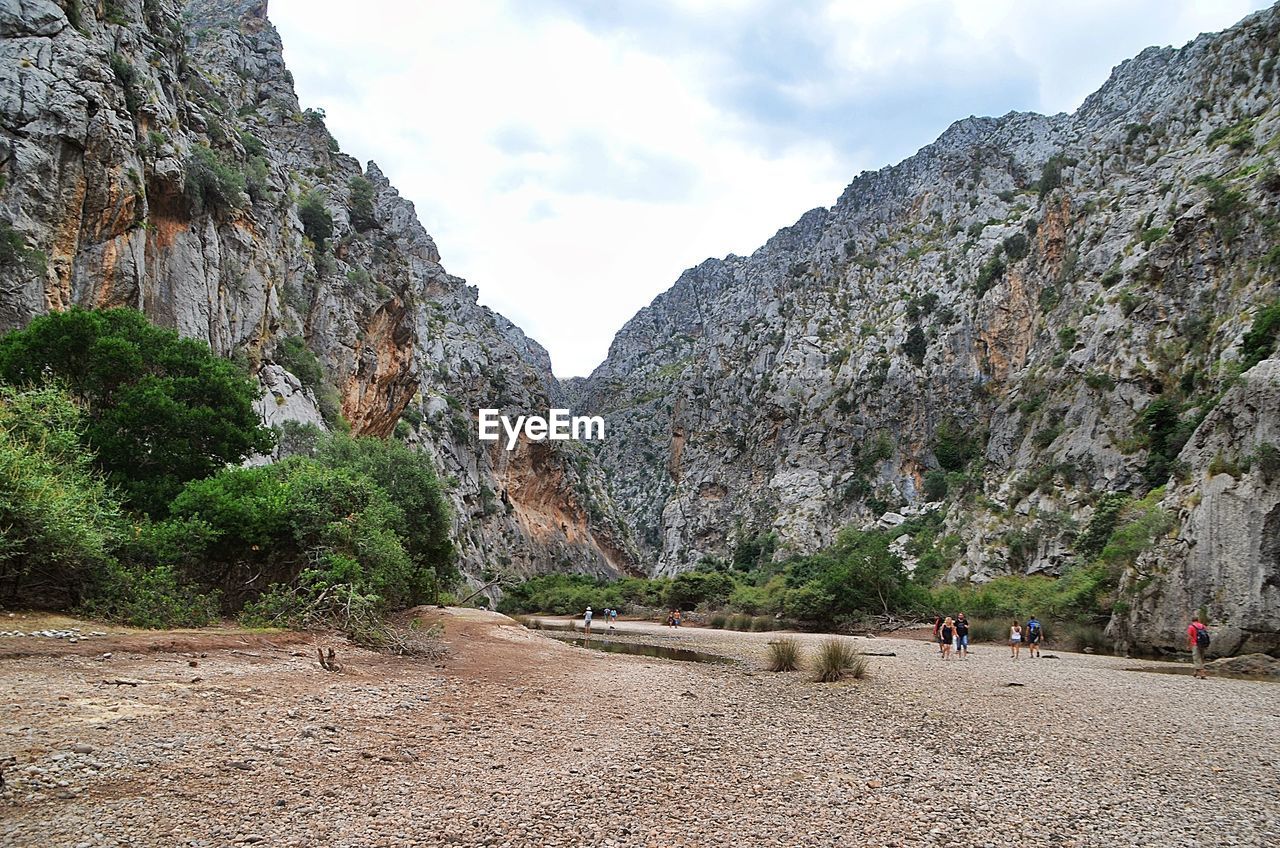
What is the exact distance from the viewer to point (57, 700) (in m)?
6.69

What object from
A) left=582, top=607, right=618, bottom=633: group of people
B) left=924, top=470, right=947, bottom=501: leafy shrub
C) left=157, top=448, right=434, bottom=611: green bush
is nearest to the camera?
left=157, top=448, right=434, bottom=611: green bush

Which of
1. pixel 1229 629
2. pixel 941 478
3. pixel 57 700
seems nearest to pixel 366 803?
pixel 57 700

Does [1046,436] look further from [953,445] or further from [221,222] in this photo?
[221,222]

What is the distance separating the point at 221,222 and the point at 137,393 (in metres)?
23.1

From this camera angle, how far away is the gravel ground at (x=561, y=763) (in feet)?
16.6

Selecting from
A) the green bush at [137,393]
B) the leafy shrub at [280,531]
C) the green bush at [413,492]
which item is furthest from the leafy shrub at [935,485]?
the green bush at [137,393]

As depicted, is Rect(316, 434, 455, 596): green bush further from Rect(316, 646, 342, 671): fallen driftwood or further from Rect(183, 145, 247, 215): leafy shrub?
Rect(316, 646, 342, 671): fallen driftwood

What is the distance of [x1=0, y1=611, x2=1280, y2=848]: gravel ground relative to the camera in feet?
16.6

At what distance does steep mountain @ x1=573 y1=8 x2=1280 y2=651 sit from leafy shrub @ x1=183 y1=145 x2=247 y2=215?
4525cm

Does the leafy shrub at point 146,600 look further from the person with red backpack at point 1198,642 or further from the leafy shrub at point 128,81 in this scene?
the person with red backpack at point 1198,642

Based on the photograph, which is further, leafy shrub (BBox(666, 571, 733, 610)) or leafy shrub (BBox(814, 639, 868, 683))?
leafy shrub (BBox(666, 571, 733, 610))

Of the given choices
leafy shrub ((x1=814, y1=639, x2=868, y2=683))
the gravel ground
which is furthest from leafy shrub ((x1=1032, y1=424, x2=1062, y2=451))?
leafy shrub ((x1=814, y1=639, x2=868, y2=683))

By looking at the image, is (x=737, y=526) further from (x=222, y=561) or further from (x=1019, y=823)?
(x=1019, y=823)

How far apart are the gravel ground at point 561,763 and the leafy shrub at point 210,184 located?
2921 cm
